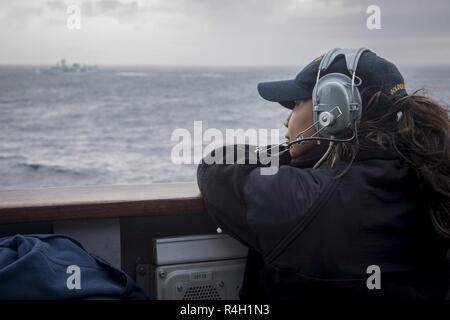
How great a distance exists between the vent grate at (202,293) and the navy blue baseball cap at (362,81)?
1.64ft

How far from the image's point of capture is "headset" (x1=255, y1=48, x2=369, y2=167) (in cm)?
110

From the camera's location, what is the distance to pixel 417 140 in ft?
3.45

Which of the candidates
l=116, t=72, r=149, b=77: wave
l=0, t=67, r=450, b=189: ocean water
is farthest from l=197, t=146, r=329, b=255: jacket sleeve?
l=116, t=72, r=149, b=77: wave

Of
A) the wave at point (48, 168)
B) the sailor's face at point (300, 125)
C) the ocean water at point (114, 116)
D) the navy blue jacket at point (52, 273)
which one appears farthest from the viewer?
Result: the ocean water at point (114, 116)

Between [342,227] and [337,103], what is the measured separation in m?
0.26

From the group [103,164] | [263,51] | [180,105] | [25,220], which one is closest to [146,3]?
[263,51]

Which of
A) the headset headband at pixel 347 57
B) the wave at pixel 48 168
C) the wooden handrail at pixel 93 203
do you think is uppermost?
the headset headband at pixel 347 57

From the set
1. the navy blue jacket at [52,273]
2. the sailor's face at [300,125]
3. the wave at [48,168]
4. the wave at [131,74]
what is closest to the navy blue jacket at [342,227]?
the sailor's face at [300,125]

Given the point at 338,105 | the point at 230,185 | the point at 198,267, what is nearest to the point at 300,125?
the point at 338,105

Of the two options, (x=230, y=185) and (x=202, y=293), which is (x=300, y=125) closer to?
(x=230, y=185)

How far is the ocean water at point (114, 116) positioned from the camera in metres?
23.5

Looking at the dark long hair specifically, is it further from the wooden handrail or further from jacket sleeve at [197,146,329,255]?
the wooden handrail

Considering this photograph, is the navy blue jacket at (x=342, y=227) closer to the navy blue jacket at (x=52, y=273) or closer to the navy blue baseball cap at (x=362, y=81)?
the navy blue baseball cap at (x=362, y=81)

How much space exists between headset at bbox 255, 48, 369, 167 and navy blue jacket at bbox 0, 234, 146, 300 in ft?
1.54
